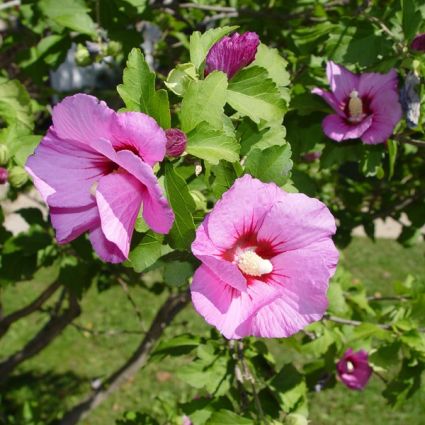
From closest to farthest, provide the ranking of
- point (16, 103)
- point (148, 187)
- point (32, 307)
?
point (148, 187) < point (16, 103) < point (32, 307)

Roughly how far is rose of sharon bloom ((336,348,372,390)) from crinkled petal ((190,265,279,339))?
135 cm

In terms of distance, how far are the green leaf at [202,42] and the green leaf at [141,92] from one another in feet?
0.43

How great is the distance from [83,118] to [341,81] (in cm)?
85

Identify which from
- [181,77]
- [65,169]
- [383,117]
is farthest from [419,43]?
[65,169]

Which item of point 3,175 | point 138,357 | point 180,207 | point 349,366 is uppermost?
point 180,207

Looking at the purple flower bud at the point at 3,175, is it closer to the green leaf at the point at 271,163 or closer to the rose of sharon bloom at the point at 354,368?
the green leaf at the point at 271,163

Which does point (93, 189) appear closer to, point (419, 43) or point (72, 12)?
point (419, 43)

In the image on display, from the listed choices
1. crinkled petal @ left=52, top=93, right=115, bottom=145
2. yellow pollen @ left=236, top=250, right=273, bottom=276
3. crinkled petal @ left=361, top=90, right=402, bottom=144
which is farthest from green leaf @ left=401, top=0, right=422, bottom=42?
crinkled petal @ left=52, top=93, right=115, bottom=145

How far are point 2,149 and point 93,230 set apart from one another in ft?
2.05

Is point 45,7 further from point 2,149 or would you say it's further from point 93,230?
point 93,230

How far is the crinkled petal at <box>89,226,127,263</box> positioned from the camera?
3.13 ft

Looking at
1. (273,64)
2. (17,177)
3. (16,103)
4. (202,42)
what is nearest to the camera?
(202,42)

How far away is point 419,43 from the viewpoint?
1.42 m

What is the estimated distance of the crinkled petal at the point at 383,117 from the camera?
1.44 metres
